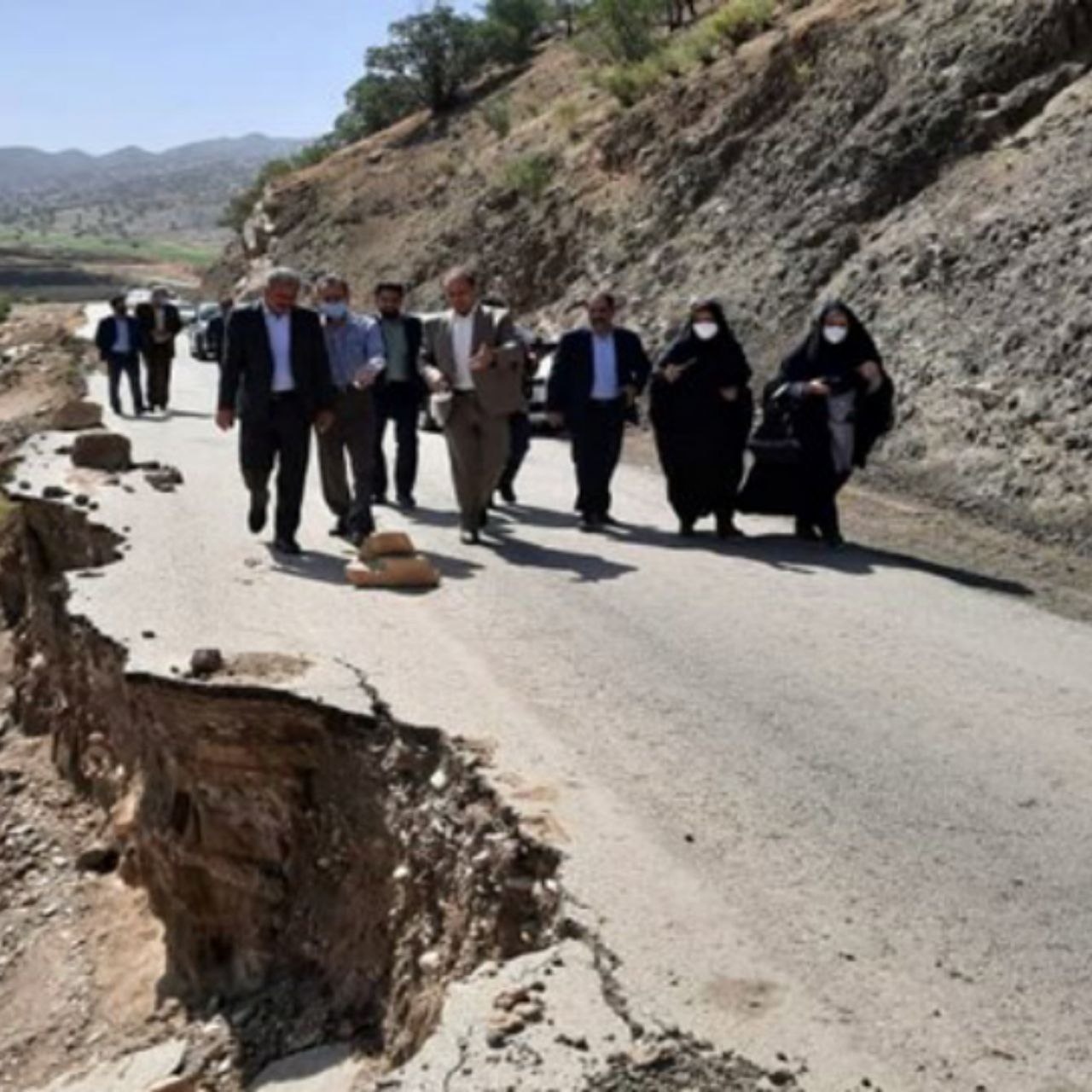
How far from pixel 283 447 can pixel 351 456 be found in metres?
0.87

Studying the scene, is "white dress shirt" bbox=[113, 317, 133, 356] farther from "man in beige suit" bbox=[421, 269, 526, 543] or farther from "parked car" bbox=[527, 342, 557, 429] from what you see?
"man in beige suit" bbox=[421, 269, 526, 543]

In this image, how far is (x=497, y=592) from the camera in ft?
34.1

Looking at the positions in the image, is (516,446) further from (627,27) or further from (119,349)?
(627,27)

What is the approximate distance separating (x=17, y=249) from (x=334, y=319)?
539 feet

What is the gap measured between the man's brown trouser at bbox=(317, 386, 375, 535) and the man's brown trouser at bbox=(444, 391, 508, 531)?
0.56 m

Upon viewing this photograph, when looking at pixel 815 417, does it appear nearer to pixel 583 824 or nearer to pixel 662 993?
pixel 583 824

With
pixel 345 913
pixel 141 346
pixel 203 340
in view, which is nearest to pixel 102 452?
pixel 141 346

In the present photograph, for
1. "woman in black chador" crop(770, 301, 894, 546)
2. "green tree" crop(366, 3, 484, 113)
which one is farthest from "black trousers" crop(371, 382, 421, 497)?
"green tree" crop(366, 3, 484, 113)

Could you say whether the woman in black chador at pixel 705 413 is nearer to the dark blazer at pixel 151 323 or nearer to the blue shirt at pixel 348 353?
the blue shirt at pixel 348 353

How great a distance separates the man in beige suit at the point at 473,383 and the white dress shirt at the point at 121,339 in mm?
11224

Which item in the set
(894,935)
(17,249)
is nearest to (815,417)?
(894,935)

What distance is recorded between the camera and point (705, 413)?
12.5 m

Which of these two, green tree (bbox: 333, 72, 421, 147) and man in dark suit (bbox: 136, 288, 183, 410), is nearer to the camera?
man in dark suit (bbox: 136, 288, 183, 410)

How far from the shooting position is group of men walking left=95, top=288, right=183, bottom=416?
2264 cm
